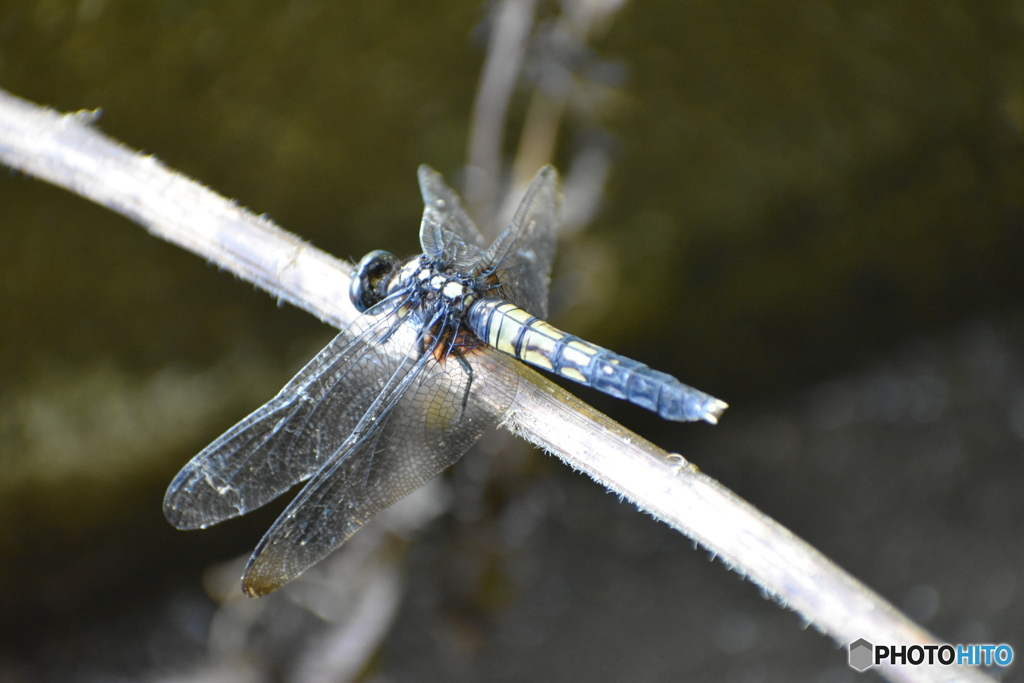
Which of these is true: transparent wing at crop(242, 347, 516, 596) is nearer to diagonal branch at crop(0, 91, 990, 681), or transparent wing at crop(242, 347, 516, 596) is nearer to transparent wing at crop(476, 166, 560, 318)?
diagonal branch at crop(0, 91, 990, 681)

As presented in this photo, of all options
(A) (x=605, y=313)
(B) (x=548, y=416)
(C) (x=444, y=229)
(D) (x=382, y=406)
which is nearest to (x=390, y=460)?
(D) (x=382, y=406)

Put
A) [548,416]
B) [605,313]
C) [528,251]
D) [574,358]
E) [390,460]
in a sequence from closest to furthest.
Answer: [548,416] → [390,460] → [574,358] → [528,251] → [605,313]

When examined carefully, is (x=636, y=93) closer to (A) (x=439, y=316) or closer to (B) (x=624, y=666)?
(A) (x=439, y=316)

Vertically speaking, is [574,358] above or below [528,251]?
below

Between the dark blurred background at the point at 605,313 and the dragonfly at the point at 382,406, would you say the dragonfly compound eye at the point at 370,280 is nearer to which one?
the dragonfly at the point at 382,406

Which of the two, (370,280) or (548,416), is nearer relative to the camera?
(548,416)

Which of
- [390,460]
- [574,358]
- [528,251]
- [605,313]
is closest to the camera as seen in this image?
[390,460]

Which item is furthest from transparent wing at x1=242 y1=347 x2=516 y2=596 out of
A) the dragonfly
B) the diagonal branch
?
the diagonal branch

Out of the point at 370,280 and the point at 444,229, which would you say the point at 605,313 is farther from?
the point at 370,280
